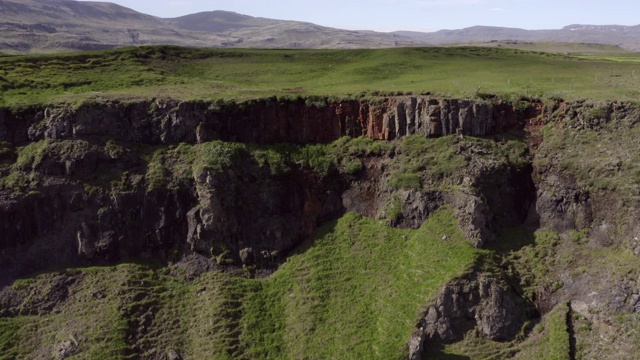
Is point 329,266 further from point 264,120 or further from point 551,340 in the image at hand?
point 551,340

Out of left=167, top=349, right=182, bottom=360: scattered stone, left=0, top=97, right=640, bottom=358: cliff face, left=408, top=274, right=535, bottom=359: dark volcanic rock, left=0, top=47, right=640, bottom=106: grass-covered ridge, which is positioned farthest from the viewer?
left=0, top=47, right=640, bottom=106: grass-covered ridge

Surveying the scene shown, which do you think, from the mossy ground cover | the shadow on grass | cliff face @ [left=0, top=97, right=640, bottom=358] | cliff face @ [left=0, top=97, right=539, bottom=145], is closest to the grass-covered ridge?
cliff face @ [left=0, top=97, right=539, bottom=145]

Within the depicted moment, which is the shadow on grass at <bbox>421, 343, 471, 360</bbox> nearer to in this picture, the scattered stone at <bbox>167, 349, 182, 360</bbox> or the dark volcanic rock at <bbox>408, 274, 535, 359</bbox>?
the dark volcanic rock at <bbox>408, 274, 535, 359</bbox>

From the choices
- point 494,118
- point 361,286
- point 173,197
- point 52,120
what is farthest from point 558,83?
point 52,120

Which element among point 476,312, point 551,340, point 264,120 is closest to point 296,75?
point 264,120

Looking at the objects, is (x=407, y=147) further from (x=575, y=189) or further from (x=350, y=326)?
(x=350, y=326)

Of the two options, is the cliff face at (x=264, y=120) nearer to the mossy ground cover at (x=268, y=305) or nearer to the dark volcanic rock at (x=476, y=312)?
the mossy ground cover at (x=268, y=305)
